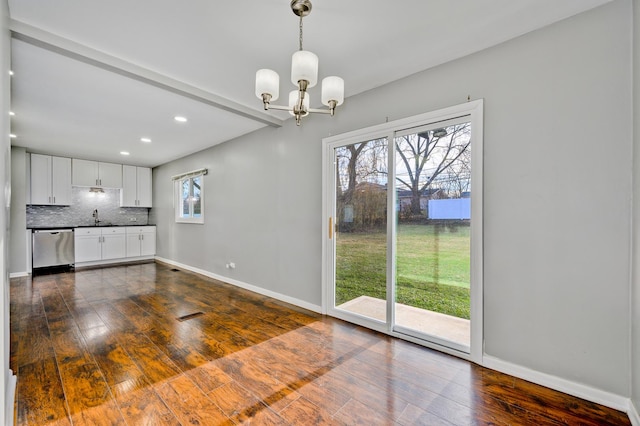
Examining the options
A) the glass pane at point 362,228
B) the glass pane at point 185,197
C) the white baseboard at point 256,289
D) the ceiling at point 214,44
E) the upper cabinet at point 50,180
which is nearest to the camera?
the ceiling at point 214,44

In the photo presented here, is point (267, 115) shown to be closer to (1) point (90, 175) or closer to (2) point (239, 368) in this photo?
(2) point (239, 368)

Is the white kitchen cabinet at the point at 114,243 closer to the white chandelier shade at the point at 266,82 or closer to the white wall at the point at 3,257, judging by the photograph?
the white wall at the point at 3,257

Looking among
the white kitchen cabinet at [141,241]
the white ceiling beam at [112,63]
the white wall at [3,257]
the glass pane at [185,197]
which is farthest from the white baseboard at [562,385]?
the white kitchen cabinet at [141,241]

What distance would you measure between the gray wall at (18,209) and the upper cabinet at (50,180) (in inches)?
16.8

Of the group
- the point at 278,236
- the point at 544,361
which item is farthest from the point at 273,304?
the point at 544,361

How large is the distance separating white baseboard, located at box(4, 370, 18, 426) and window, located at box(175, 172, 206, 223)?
3.64 metres

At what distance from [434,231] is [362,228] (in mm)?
747

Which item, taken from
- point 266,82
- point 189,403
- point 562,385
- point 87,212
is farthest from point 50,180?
point 562,385

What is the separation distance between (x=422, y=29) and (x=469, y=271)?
190 cm

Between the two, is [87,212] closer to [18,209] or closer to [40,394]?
[18,209]

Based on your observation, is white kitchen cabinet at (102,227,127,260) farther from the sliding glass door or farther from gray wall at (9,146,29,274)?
the sliding glass door

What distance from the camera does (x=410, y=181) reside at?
2.61 m

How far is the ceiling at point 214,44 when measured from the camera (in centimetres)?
180

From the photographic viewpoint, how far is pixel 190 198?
18.8 feet
